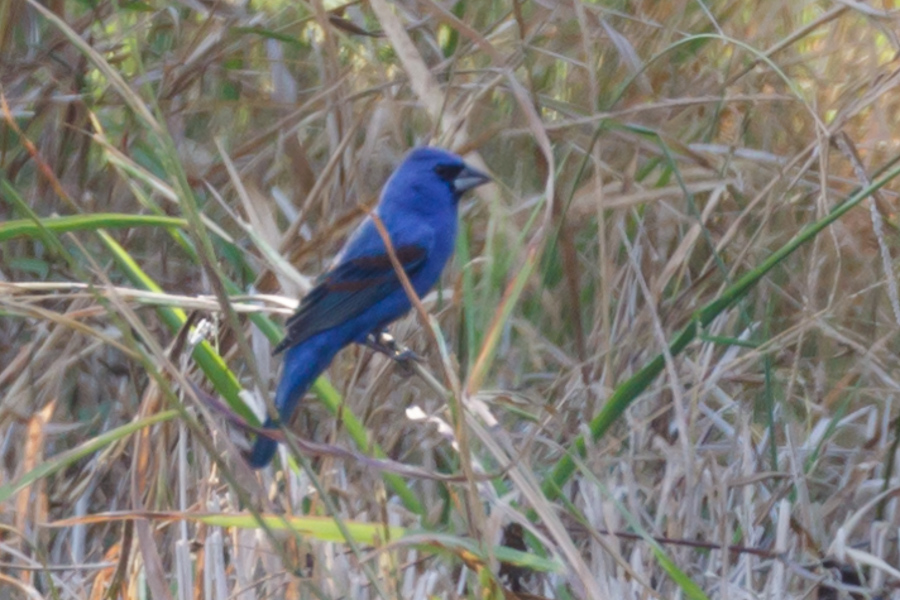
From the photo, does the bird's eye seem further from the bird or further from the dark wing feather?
the dark wing feather

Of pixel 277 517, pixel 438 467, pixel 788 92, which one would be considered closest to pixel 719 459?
pixel 438 467

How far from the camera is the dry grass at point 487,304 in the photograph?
177 centimetres

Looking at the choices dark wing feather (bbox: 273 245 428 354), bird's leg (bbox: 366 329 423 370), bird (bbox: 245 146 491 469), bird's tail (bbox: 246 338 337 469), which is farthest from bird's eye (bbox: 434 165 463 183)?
bird's tail (bbox: 246 338 337 469)

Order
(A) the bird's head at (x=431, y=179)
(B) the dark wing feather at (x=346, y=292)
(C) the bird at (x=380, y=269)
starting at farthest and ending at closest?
(A) the bird's head at (x=431, y=179) → (C) the bird at (x=380, y=269) → (B) the dark wing feather at (x=346, y=292)

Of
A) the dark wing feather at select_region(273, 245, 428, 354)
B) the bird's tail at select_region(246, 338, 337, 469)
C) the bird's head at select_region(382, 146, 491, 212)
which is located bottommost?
the bird's tail at select_region(246, 338, 337, 469)

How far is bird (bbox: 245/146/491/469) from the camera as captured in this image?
2.12m

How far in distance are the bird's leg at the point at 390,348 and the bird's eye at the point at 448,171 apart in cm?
30

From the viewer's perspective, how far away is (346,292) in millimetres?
2225

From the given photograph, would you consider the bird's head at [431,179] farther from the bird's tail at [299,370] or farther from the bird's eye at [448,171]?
the bird's tail at [299,370]

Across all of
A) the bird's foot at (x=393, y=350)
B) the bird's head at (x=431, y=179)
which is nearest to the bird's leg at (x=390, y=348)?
the bird's foot at (x=393, y=350)

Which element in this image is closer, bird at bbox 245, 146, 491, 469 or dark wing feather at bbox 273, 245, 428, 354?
dark wing feather at bbox 273, 245, 428, 354

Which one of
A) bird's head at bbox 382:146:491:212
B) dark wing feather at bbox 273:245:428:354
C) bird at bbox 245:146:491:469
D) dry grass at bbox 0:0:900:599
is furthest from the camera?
bird's head at bbox 382:146:491:212

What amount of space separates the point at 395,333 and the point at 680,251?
560 mm

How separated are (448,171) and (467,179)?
5cm
